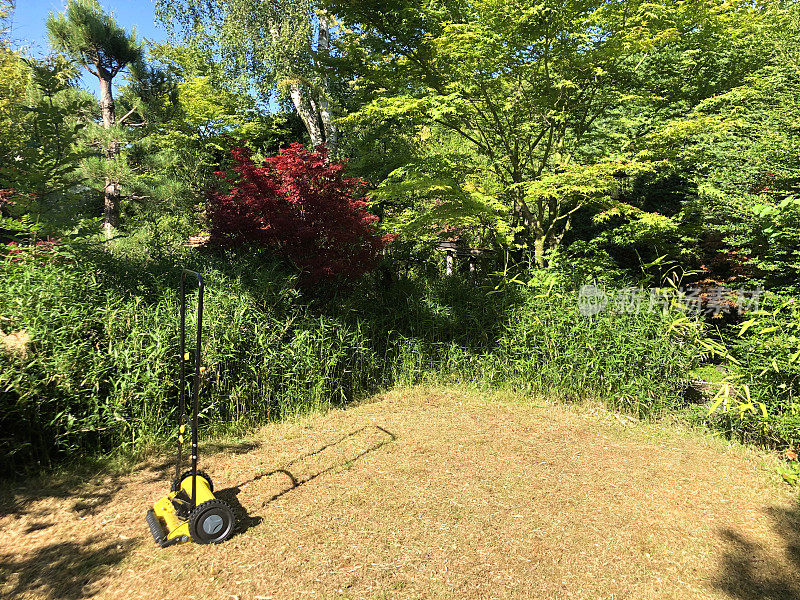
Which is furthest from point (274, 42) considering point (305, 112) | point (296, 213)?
point (296, 213)

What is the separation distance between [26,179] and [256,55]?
27.4ft

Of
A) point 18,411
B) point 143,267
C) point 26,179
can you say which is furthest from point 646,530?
point 26,179

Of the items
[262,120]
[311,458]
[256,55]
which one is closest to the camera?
[311,458]

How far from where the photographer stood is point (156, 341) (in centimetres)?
414

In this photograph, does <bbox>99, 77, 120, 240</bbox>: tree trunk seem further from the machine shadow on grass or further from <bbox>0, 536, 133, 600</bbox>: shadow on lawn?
<bbox>0, 536, 133, 600</bbox>: shadow on lawn

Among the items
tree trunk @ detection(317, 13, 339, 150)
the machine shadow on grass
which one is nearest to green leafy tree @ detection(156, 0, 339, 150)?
tree trunk @ detection(317, 13, 339, 150)

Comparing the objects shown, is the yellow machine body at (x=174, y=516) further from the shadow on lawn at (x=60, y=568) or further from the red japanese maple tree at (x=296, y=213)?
the red japanese maple tree at (x=296, y=213)

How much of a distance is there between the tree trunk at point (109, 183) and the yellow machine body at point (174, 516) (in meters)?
7.91

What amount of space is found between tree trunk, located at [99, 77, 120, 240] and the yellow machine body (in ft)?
26.0

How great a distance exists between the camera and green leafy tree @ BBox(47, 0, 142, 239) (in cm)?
920

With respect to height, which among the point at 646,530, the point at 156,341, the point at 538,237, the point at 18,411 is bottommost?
the point at 646,530

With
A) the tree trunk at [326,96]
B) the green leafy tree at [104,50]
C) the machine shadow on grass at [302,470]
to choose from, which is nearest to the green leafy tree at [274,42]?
the tree trunk at [326,96]

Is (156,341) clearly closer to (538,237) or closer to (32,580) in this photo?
(32,580)

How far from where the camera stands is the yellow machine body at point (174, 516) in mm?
2758
